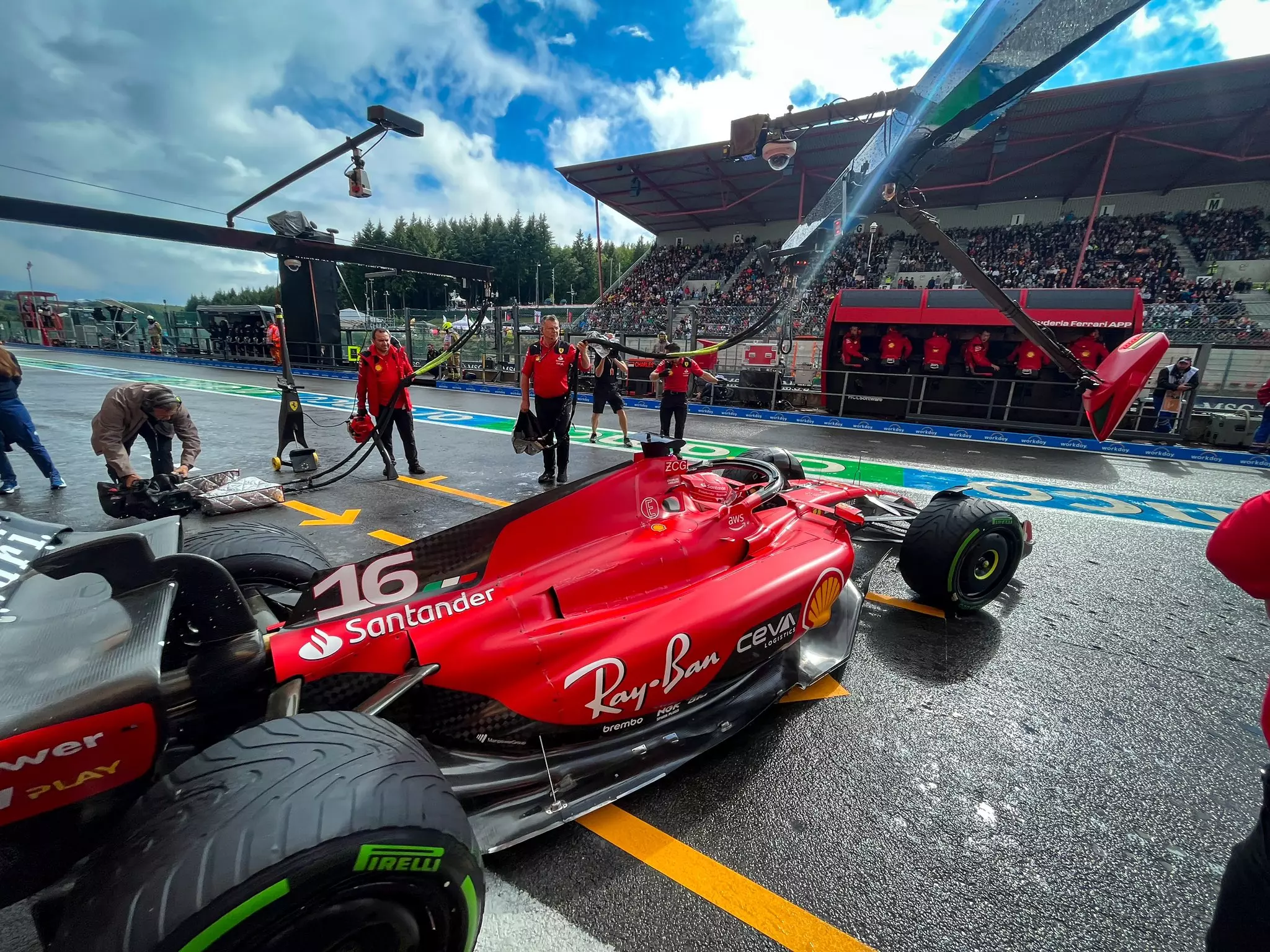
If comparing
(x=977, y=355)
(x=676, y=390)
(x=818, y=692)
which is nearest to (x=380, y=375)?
(x=676, y=390)

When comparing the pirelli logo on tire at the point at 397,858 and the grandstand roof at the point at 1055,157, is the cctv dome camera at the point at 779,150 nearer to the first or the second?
the pirelli logo on tire at the point at 397,858

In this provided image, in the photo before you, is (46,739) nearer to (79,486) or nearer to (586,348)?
(586,348)

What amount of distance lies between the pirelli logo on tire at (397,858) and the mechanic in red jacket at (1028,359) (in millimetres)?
13909

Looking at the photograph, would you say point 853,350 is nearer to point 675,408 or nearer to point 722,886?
point 675,408

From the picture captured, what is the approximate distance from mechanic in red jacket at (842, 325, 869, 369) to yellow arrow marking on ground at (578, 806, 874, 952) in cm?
1316

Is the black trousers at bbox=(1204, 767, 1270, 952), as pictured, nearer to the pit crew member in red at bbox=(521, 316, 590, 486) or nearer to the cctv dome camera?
the cctv dome camera

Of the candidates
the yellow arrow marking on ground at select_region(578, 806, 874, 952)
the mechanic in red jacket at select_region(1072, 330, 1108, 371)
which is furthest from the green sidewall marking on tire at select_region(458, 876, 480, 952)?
the mechanic in red jacket at select_region(1072, 330, 1108, 371)

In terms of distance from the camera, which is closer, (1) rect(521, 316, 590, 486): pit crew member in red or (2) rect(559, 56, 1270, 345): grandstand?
(1) rect(521, 316, 590, 486): pit crew member in red

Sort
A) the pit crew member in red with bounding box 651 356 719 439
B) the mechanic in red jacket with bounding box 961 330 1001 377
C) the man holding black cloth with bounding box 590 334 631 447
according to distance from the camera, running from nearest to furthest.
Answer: the pit crew member in red with bounding box 651 356 719 439 → the man holding black cloth with bounding box 590 334 631 447 → the mechanic in red jacket with bounding box 961 330 1001 377

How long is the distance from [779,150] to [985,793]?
4176 millimetres

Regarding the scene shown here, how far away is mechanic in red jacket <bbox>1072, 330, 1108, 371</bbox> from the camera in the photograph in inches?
436

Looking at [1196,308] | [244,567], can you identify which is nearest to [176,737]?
[244,567]

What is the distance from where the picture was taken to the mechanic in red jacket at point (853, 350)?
13.4 metres

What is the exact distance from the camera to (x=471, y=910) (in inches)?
53.2
